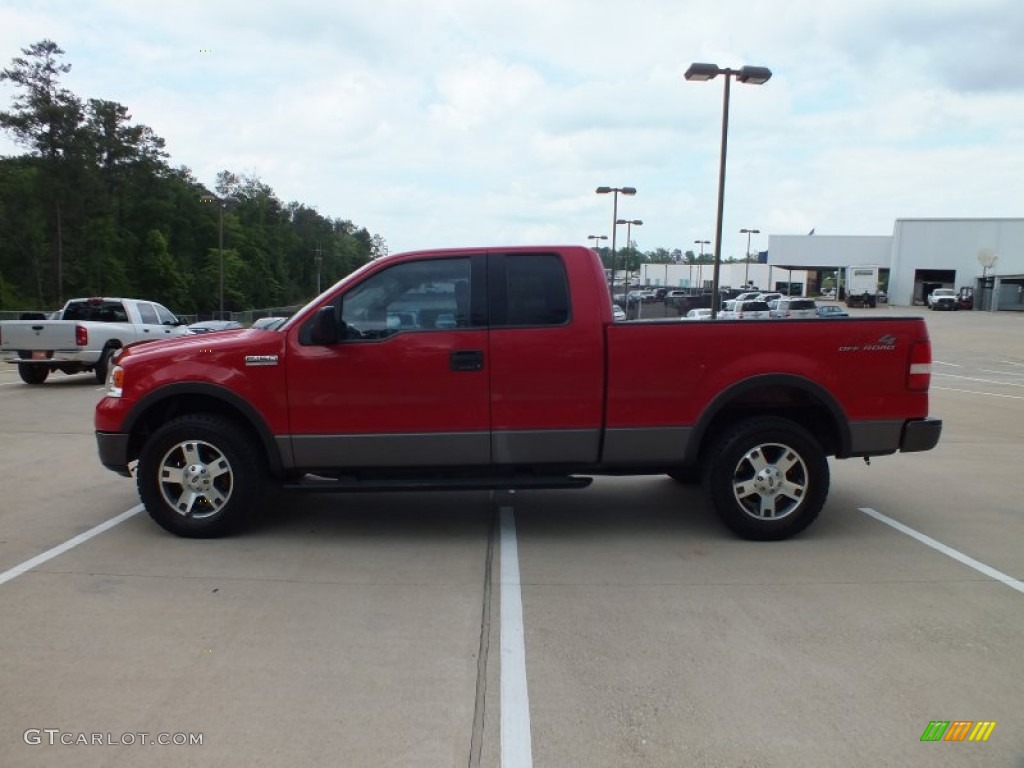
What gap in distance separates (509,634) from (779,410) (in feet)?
9.74

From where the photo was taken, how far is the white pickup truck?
15398 millimetres

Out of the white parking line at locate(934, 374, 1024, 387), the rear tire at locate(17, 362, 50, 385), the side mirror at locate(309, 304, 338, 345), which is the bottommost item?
the white parking line at locate(934, 374, 1024, 387)

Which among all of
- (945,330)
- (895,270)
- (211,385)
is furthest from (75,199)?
(895,270)

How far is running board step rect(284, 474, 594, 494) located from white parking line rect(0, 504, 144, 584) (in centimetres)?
157

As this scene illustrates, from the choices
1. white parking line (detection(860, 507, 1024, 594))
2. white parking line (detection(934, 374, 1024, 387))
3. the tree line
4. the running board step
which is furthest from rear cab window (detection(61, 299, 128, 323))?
the tree line

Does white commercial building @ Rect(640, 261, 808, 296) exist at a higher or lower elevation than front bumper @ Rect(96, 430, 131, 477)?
higher

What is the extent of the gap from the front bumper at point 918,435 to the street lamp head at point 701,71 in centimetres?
1439

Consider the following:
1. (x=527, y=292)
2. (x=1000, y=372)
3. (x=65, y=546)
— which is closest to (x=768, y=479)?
(x=527, y=292)

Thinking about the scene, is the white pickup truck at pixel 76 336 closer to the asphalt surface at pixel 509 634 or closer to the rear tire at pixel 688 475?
the asphalt surface at pixel 509 634

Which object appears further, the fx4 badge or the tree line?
the tree line

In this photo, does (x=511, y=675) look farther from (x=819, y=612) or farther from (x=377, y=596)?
(x=819, y=612)

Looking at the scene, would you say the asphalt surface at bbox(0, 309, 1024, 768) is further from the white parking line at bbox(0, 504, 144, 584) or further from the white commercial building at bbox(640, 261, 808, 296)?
the white commercial building at bbox(640, 261, 808, 296)

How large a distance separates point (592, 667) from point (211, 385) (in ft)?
11.0

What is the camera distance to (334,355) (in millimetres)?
5492
